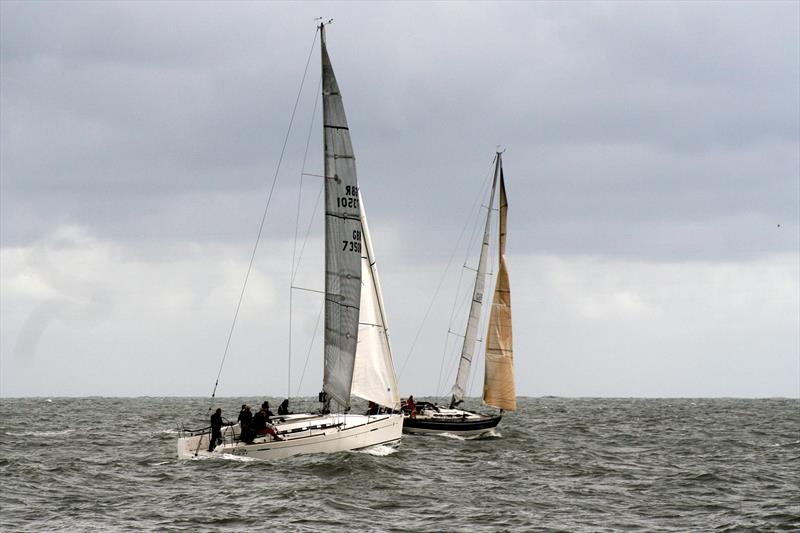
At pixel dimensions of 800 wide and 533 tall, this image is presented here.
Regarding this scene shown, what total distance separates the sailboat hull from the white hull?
529 inches

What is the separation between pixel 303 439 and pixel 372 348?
22.2ft

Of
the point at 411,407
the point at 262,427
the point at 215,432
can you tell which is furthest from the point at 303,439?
the point at 411,407

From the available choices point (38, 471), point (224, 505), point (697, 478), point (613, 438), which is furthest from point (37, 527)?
point (613, 438)

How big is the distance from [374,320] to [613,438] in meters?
21.3

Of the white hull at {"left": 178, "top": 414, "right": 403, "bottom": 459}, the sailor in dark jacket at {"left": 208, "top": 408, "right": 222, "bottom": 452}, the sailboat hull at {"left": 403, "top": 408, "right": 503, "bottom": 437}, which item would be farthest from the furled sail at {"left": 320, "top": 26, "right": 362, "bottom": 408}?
the sailboat hull at {"left": 403, "top": 408, "right": 503, "bottom": 437}

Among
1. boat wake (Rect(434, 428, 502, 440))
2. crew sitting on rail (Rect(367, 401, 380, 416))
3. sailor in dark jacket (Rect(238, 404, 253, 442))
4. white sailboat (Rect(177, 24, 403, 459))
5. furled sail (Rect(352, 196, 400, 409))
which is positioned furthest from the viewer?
boat wake (Rect(434, 428, 502, 440))

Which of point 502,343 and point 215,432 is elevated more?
point 502,343

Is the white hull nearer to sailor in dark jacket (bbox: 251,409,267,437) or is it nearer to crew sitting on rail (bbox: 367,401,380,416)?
sailor in dark jacket (bbox: 251,409,267,437)

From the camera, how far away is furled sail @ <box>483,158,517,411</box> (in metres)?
55.9

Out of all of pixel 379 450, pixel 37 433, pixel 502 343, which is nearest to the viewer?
pixel 379 450

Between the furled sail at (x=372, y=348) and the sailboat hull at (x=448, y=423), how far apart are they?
9990 millimetres

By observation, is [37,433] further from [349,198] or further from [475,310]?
[349,198]

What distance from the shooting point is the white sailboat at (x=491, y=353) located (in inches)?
2071

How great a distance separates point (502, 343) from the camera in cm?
5606
